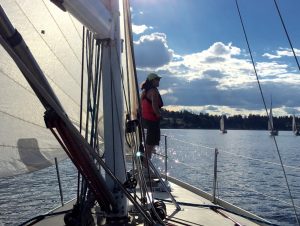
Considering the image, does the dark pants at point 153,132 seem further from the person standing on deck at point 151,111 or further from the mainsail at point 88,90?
the mainsail at point 88,90

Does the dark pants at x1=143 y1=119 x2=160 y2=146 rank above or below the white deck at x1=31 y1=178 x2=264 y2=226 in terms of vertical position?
above

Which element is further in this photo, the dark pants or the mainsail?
the dark pants

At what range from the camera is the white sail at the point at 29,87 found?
3.20 metres

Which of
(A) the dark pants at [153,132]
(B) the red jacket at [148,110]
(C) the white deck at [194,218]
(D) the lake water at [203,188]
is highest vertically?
(B) the red jacket at [148,110]

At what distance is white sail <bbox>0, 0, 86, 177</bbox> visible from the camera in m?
3.20

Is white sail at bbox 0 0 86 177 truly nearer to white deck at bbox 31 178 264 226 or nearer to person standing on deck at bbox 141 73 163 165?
white deck at bbox 31 178 264 226

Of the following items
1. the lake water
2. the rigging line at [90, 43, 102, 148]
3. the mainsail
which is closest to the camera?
the mainsail

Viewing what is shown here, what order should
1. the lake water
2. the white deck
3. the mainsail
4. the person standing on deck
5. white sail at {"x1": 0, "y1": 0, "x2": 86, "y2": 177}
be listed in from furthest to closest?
the lake water → the person standing on deck → the white deck → white sail at {"x1": 0, "y1": 0, "x2": 86, "y2": 177} → the mainsail

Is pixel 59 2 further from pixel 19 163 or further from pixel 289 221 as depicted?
Answer: pixel 289 221

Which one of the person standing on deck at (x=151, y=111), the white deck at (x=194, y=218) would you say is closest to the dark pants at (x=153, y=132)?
the person standing on deck at (x=151, y=111)

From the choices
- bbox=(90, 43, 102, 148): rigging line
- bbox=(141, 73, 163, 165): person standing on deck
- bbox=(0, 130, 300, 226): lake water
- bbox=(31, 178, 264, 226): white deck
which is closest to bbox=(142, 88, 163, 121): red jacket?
bbox=(141, 73, 163, 165): person standing on deck

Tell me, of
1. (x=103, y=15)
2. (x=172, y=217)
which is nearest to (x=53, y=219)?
(x=172, y=217)

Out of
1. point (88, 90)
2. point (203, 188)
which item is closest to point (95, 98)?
point (88, 90)

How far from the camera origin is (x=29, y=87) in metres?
3.39
